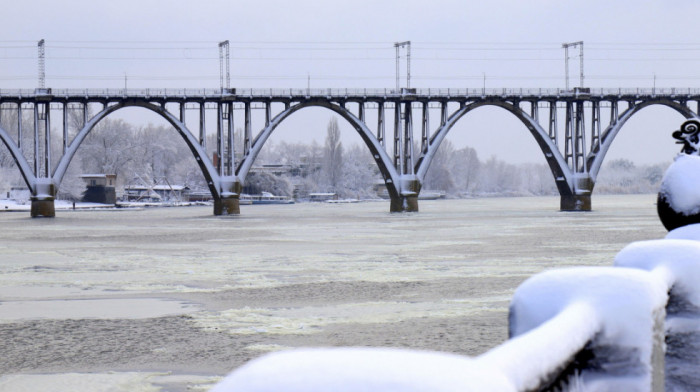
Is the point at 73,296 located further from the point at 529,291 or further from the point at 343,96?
the point at 343,96

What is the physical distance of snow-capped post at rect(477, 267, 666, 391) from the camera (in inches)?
119

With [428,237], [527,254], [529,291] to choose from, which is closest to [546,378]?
[529,291]

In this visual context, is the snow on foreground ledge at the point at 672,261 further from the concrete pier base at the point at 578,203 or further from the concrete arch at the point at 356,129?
the concrete pier base at the point at 578,203

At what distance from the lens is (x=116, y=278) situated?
18688 mm

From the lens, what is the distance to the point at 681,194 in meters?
8.09

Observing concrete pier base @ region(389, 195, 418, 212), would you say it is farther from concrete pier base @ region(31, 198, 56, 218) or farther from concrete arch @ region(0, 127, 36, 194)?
concrete arch @ region(0, 127, 36, 194)

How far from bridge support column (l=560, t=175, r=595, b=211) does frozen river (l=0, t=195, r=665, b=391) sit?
49116mm

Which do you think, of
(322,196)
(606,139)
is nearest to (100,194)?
(322,196)

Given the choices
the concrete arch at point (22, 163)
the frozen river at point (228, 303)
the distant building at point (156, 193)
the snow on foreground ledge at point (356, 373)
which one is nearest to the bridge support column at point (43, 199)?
the concrete arch at point (22, 163)

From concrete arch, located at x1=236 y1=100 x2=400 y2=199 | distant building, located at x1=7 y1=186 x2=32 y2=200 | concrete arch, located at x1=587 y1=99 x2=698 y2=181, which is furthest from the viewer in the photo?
distant building, located at x1=7 y1=186 x2=32 y2=200

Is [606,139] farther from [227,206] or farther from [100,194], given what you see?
[100,194]

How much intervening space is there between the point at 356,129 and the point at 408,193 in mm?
6705

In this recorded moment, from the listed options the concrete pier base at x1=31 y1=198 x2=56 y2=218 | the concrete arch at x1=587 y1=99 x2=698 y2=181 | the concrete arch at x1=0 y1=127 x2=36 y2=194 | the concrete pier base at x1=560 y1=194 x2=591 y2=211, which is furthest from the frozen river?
the concrete arch at x1=587 y1=99 x2=698 y2=181

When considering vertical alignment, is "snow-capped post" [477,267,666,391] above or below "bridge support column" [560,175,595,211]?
above
